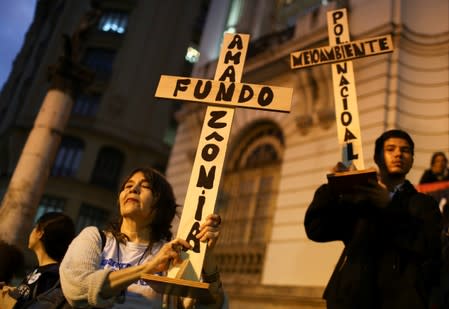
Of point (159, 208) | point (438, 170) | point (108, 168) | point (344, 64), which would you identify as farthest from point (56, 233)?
point (108, 168)

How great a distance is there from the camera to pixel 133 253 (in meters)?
2.51

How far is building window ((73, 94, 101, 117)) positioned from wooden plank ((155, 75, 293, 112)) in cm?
2133

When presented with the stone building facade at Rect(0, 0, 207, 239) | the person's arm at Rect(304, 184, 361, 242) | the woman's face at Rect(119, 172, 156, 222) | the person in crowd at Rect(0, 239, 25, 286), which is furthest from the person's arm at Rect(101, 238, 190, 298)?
the stone building facade at Rect(0, 0, 207, 239)

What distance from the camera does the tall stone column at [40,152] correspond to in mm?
7672

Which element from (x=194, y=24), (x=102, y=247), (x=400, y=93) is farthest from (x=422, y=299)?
(x=194, y=24)

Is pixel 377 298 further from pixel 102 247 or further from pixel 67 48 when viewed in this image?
pixel 67 48

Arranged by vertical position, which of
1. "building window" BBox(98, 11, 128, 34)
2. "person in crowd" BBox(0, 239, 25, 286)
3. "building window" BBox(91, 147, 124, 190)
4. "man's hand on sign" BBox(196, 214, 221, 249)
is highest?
"building window" BBox(98, 11, 128, 34)

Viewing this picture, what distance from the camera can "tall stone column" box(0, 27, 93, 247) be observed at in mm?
7672

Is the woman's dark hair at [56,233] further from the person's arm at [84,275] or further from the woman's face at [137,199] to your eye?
the person's arm at [84,275]

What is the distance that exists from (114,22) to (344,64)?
24.2 m

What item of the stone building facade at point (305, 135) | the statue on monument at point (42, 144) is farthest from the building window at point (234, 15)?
the statue on monument at point (42, 144)

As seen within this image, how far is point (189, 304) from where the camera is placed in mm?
2477

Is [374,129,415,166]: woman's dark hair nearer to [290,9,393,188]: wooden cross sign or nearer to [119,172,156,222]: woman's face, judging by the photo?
[290,9,393,188]: wooden cross sign

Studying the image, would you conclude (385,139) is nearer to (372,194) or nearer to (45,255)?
(372,194)
